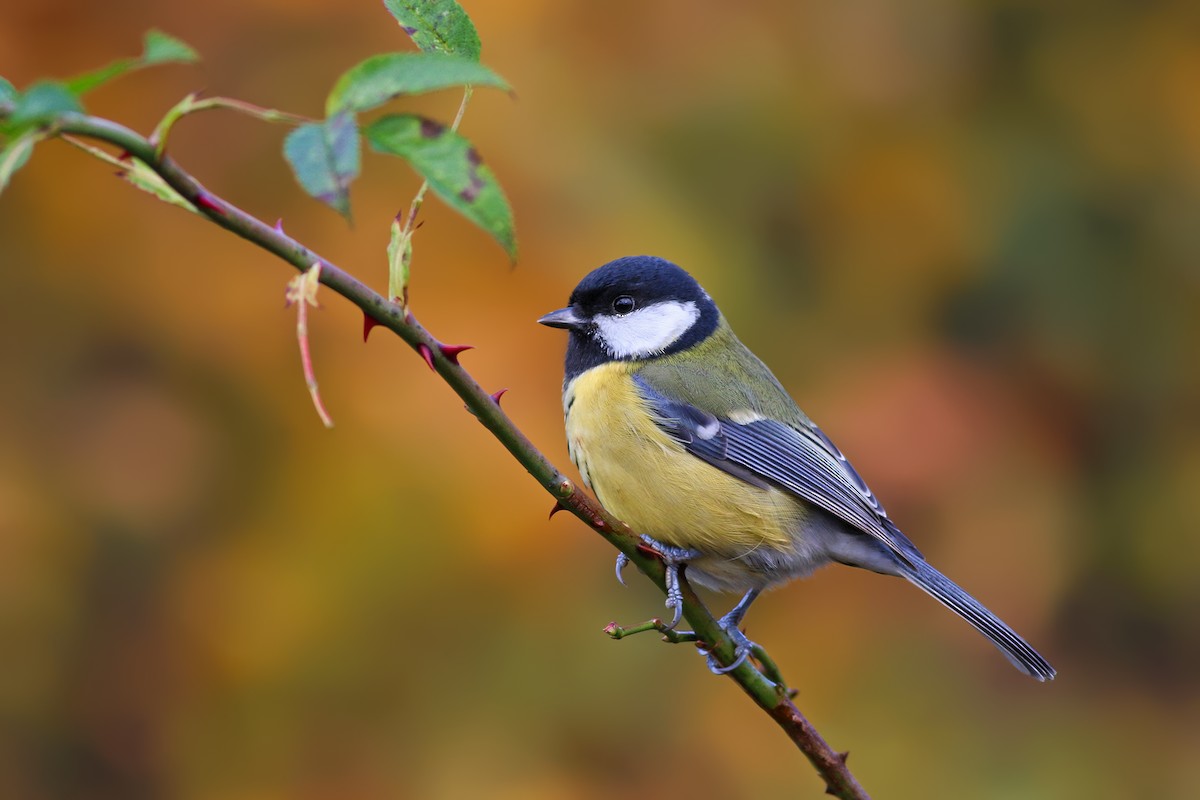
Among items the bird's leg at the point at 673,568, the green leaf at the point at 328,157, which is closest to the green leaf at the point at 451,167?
the green leaf at the point at 328,157

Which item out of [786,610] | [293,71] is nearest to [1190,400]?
[786,610]

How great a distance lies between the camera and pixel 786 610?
4234 millimetres

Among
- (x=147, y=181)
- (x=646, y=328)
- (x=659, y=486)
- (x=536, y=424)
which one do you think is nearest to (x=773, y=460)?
(x=659, y=486)

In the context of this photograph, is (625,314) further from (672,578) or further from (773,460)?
(672,578)

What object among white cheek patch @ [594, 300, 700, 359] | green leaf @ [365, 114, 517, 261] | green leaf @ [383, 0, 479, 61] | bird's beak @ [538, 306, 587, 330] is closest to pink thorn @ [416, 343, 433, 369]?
green leaf @ [365, 114, 517, 261]

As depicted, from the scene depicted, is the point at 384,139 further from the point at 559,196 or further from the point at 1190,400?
the point at 1190,400

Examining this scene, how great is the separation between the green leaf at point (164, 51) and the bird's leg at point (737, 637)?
3.59 feet

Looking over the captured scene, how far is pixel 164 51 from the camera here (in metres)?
1.10

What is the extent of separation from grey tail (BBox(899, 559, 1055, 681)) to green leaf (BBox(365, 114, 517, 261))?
2017 mm

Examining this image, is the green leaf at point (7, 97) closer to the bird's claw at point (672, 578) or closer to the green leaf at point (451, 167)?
the green leaf at point (451, 167)

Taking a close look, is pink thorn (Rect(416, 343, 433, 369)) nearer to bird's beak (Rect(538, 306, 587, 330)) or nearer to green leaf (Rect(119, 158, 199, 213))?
green leaf (Rect(119, 158, 199, 213))

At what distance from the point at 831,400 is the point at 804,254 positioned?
1.85 ft

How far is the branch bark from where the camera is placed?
111cm

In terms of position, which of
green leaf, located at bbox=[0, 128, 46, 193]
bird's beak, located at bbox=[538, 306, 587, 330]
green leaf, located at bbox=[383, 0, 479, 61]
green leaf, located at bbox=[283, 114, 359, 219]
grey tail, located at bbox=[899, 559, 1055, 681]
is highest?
green leaf, located at bbox=[383, 0, 479, 61]
